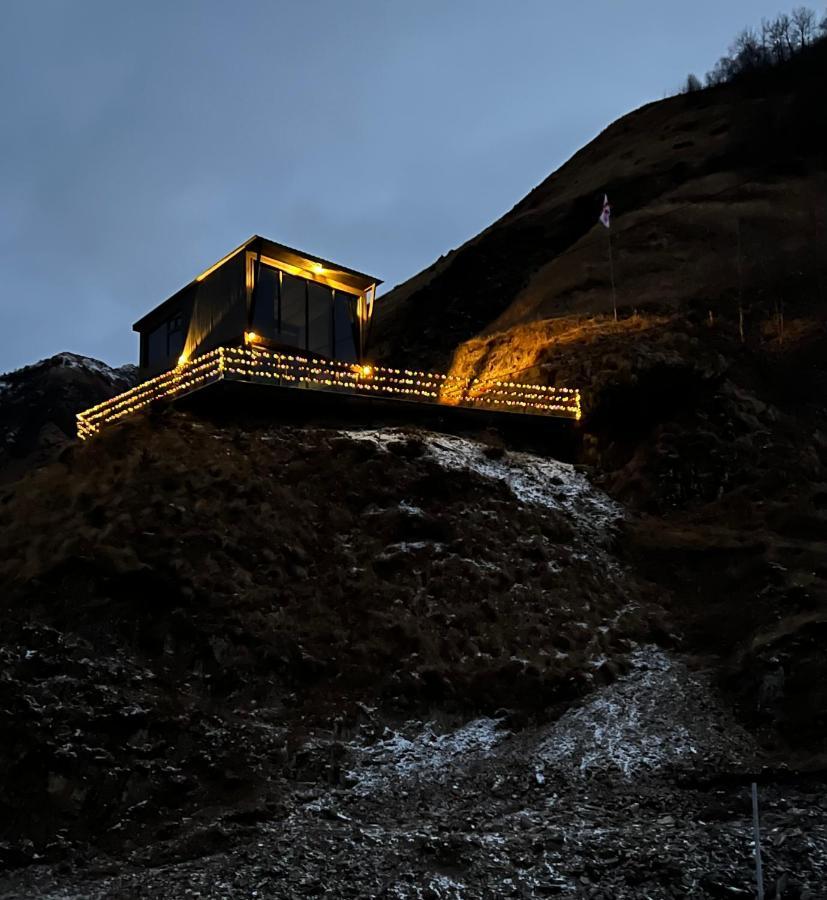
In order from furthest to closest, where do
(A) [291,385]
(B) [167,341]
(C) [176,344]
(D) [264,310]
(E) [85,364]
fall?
(E) [85,364] < (B) [167,341] < (C) [176,344] < (D) [264,310] < (A) [291,385]

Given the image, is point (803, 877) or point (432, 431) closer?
point (803, 877)

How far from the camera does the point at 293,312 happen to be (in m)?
33.9

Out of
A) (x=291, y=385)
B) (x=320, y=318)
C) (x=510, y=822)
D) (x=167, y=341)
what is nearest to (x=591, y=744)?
(x=510, y=822)

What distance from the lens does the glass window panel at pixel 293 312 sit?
110 ft

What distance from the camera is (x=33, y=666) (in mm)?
16250

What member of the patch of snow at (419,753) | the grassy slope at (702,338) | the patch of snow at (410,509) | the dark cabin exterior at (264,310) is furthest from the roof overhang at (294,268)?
the patch of snow at (419,753)

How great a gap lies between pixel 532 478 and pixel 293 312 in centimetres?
1235

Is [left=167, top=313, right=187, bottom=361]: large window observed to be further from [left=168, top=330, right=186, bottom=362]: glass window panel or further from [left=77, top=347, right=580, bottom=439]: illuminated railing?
[left=77, top=347, right=580, bottom=439]: illuminated railing

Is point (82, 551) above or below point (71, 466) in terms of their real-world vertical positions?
below

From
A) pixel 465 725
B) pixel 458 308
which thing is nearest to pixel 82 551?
pixel 465 725

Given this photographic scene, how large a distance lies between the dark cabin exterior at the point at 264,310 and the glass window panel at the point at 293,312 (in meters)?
0.04

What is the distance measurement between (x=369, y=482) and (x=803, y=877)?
596 inches

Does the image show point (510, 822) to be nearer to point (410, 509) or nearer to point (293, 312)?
point (410, 509)

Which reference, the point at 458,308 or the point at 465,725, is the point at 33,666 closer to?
the point at 465,725
